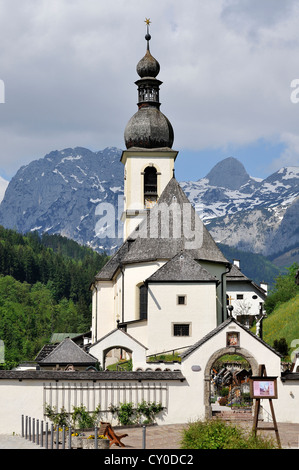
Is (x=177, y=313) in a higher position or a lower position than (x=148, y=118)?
lower

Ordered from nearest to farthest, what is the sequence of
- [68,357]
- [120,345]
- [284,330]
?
[68,357], [120,345], [284,330]

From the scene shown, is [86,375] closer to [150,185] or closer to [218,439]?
Answer: [218,439]

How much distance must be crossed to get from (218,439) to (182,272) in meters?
28.1

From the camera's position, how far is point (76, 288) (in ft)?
656

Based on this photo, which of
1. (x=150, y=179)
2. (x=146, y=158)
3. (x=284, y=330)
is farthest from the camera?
(x=150, y=179)

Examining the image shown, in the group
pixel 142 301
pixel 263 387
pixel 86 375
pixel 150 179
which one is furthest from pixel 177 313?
pixel 150 179

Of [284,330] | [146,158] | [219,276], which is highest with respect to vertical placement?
[146,158]

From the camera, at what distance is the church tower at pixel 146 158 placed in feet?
215

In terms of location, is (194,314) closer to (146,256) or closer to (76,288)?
(146,256)

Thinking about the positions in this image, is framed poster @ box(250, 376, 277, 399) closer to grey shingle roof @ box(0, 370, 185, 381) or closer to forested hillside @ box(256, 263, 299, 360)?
grey shingle roof @ box(0, 370, 185, 381)

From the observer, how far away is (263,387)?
83.0 feet

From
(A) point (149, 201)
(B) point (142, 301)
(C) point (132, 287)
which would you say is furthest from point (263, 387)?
(A) point (149, 201)

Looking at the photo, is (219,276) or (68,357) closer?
(68,357)

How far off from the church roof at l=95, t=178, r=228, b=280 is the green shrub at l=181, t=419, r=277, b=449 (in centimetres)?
2998
